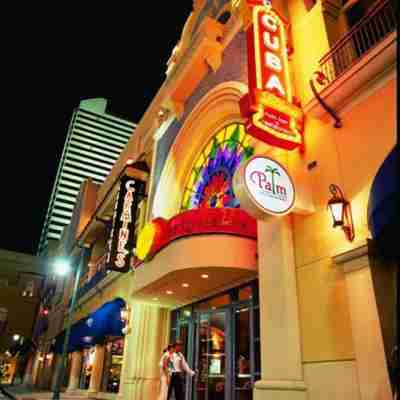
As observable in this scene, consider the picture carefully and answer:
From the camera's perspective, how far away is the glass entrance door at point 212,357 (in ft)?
30.1

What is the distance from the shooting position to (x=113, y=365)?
1528cm

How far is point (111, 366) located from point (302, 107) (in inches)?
532

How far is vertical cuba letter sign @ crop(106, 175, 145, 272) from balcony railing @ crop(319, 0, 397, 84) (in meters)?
9.64

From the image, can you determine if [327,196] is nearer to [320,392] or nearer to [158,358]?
[320,392]

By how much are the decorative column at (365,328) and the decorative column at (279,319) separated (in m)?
1.10

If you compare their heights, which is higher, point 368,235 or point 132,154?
point 132,154

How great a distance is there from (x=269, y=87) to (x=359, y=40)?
6.23 ft

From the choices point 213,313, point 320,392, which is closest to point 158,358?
point 213,313

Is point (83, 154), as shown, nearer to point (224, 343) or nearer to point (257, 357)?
point (224, 343)

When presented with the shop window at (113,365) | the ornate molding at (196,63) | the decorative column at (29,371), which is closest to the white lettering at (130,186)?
the ornate molding at (196,63)

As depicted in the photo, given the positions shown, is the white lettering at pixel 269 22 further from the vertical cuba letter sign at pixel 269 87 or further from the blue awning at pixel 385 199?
the blue awning at pixel 385 199

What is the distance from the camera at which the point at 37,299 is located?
42625 millimetres

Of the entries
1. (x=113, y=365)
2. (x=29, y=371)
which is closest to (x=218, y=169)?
(x=113, y=365)

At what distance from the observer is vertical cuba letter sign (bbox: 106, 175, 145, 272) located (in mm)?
13508
